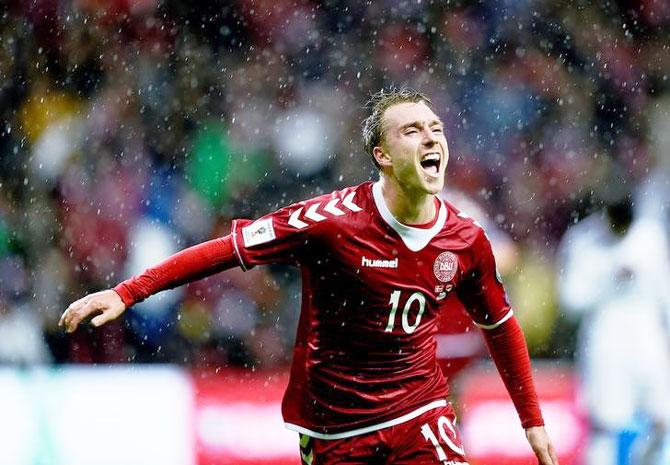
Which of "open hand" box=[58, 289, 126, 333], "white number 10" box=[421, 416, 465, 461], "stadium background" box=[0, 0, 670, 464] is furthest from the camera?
"stadium background" box=[0, 0, 670, 464]

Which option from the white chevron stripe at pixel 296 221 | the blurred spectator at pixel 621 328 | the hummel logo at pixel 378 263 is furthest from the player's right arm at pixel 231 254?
the blurred spectator at pixel 621 328

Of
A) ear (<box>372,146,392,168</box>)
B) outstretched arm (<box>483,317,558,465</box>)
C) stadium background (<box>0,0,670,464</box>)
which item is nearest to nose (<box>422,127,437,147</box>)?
ear (<box>372,146,392,168</box>)

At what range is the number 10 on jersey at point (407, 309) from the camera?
127 inches

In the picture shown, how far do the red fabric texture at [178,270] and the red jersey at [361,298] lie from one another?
59 mm

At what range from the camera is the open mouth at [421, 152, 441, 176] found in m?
3.29

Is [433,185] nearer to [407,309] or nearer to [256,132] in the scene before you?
[407,309]

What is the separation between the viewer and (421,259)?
3.28m

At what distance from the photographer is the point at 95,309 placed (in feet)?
9.74

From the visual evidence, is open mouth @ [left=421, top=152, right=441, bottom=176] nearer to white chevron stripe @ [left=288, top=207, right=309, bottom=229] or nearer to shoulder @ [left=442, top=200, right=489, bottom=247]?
shoulder @ [left=442, top=200, right=489, bottom=247]

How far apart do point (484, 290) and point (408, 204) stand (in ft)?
1.24

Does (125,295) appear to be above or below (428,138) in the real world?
below

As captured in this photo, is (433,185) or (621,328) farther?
(621,328)

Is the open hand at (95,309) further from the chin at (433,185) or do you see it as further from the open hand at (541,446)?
the open hand at (541,446)

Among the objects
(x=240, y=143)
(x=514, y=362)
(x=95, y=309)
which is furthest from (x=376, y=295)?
(x=240, y=143)
